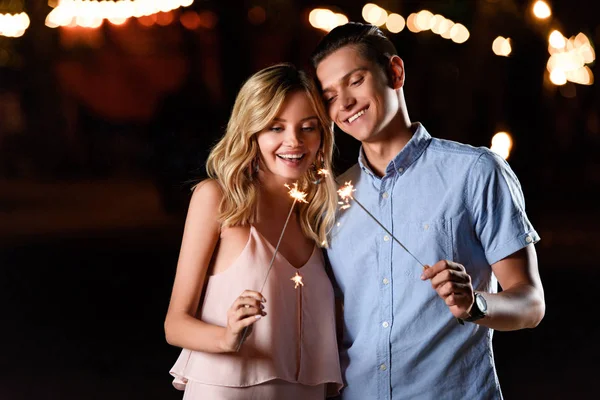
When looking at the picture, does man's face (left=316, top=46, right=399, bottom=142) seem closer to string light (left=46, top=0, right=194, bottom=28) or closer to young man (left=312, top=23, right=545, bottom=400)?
A: young man (left=312, top=23, right=545, bottom=400)

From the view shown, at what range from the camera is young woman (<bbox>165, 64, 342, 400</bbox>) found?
2121 millimetres

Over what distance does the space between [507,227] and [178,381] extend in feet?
3.16

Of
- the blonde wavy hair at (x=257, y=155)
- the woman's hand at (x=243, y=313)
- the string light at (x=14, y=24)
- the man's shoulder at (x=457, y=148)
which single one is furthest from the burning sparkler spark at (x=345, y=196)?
the string light at (x=14, y=24)

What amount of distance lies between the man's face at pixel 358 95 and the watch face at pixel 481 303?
1.81 ft

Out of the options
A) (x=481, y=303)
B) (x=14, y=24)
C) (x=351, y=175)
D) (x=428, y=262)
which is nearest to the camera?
(x=481, y=303)

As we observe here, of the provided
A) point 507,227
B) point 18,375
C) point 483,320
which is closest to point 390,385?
point 483,320

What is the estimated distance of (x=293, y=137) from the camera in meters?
2.23

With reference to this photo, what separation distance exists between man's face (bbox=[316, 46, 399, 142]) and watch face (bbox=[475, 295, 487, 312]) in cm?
55

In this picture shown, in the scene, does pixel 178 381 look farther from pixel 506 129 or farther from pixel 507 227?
pixel 506 129

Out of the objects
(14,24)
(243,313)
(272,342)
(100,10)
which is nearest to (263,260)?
(272,342)

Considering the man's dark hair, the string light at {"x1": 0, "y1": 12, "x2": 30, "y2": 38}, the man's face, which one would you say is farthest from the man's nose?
the string light at {"x1": 0, "y1": 12, "x2": 30, "y2": 38}

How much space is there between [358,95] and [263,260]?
0.50 metres

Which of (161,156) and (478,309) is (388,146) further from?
(161,156)

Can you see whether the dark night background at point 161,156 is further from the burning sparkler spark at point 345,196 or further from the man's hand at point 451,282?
the man's hand at point 451,282
